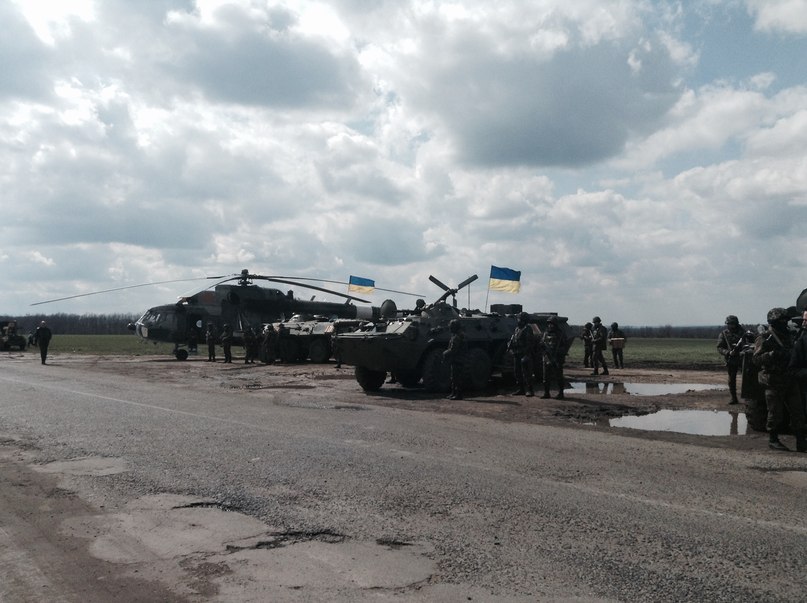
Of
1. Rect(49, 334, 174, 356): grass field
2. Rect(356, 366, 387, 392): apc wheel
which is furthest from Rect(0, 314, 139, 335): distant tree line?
Rect(356, 366, 387, 392): apc wheel

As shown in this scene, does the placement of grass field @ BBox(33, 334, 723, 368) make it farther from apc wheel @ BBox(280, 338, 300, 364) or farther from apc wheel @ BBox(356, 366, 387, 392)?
apc wheel @ BBox(356, 366, 387, 392)

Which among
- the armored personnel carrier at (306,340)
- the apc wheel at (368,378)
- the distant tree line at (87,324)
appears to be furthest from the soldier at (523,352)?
the distant tree line at (87,324)

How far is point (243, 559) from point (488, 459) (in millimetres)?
3816

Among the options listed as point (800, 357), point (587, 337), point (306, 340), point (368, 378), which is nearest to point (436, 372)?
point (368, 378)

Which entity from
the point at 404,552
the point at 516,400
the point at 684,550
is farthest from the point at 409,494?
the point at 516,400

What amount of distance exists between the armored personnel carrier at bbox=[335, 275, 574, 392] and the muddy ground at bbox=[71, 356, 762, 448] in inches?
18.5

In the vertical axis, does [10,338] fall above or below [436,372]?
above

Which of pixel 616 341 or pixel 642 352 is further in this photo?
pixel 642 352

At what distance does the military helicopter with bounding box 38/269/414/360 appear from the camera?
1182 inches

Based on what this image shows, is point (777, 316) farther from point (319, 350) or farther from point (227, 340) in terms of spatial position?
point (227, 340)

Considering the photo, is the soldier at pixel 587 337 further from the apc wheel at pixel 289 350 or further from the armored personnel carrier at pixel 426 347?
the apc wheel at pixel 289 350

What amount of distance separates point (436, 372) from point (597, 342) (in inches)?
272

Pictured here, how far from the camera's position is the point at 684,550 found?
4.80m

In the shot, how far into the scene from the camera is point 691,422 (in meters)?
11.7
